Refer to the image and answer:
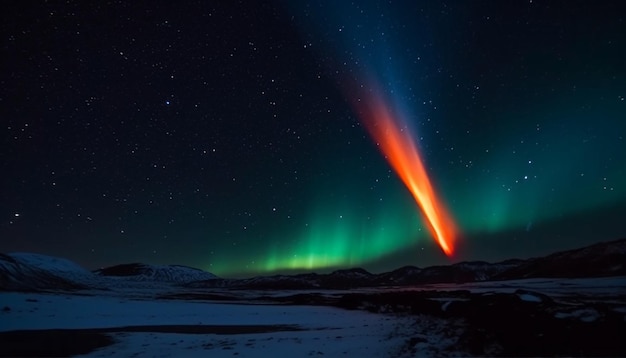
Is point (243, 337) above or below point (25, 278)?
below

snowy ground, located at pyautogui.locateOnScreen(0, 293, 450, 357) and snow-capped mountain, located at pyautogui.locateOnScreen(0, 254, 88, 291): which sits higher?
snow-capped mountain, located at pyautogui.locateOnScreen(0, 254, 88, 291)

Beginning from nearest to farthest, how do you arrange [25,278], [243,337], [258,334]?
[243,337], [258,334], [25,278]

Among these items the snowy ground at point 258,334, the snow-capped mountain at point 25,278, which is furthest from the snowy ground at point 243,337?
the snow-capped mountain at point 25,278

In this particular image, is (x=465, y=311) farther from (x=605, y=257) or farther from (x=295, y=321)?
(x=605, y=257)

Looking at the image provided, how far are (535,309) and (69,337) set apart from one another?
2498 centimetres

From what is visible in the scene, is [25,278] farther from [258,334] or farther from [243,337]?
[243,337]

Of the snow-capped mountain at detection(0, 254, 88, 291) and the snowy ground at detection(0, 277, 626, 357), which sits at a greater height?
the snow-capped mountain at detection(0, 254, 88, 291)

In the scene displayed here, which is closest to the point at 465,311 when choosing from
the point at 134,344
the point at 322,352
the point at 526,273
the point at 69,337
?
the point at 322,352

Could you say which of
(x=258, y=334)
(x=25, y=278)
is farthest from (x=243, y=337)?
(x=25, y=278)

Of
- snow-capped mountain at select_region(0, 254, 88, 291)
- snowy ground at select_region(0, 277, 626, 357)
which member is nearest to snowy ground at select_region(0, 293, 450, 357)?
snowy ground at select_region(0, 277, 626, 357)

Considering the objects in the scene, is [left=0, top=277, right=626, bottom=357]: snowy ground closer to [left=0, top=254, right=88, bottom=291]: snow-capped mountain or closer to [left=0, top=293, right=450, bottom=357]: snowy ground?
[left=0, top=293, right=450, bottom=357]: snowy ground

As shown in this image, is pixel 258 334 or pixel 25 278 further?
pixel 25 278

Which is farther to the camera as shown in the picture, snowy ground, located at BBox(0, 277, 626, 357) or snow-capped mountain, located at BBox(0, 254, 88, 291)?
snow-capped mountain, located at BBox(0, 254, 88, 291)

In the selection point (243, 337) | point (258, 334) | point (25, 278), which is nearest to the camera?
point (243, 337)
